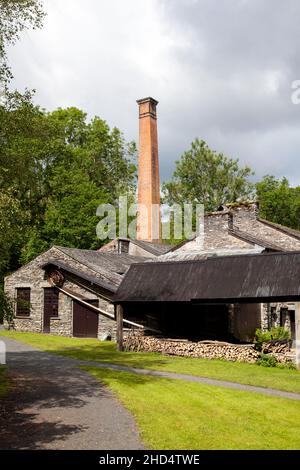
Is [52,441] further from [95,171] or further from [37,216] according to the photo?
[95,171]

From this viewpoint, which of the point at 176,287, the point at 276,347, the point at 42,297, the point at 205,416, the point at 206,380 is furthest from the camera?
the point at 42,297

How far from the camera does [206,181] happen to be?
49.5 meters

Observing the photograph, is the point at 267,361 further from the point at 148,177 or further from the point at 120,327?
the point at 148,177

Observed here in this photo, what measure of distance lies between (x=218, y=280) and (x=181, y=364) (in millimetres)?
3912

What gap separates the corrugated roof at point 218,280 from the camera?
1766cm

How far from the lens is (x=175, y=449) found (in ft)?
25.8

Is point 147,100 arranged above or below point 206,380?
above

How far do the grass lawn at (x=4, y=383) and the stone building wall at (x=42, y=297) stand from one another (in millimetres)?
10652

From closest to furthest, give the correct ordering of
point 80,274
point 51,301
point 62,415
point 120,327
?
point 62,415, point 120,327, point 80,274, point 51,301

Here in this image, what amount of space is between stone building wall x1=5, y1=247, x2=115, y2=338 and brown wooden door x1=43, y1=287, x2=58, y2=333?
249 millimetres

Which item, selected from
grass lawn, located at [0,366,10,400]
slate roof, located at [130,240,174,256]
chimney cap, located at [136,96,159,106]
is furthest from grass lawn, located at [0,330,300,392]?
chimney cap, located at [136,96,159,106]

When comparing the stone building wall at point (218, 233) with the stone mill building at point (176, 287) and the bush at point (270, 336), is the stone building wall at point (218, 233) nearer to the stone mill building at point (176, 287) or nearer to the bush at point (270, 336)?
the stone mill building at point (176, 287)

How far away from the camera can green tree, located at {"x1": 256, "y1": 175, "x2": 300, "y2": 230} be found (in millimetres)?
50938

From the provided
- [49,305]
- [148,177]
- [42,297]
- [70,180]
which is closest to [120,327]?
[49,305]
